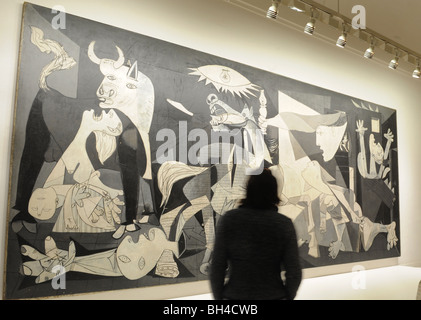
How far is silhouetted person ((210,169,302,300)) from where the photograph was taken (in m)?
1.97

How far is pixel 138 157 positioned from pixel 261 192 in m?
2.02

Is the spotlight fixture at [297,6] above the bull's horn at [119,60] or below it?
above

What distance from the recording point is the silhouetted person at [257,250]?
1.97 meters

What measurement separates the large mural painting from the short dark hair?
1.92 m

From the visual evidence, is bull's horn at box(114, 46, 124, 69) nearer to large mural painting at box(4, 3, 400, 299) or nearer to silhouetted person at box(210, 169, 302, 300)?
large mural painting at box(4, 3, 400, 299)

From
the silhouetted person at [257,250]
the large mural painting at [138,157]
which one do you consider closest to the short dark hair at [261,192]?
the silhouetted person at [257,250]

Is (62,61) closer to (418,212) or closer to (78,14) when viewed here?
(78,14)

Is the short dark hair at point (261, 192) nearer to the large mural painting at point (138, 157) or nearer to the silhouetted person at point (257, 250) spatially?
the silhouetted person at point (257, 250)

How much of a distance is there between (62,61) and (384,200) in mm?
5182

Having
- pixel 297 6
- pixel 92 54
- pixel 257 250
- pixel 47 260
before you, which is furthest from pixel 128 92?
pixel 257 250

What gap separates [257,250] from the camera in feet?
6.48

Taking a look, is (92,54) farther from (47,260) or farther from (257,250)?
(257,250)

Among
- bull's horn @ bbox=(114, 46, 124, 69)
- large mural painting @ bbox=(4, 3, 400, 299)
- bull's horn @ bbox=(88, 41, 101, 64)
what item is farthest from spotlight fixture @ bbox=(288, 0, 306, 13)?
bull's horn @ bbox=(88, 41, 101, 64)
